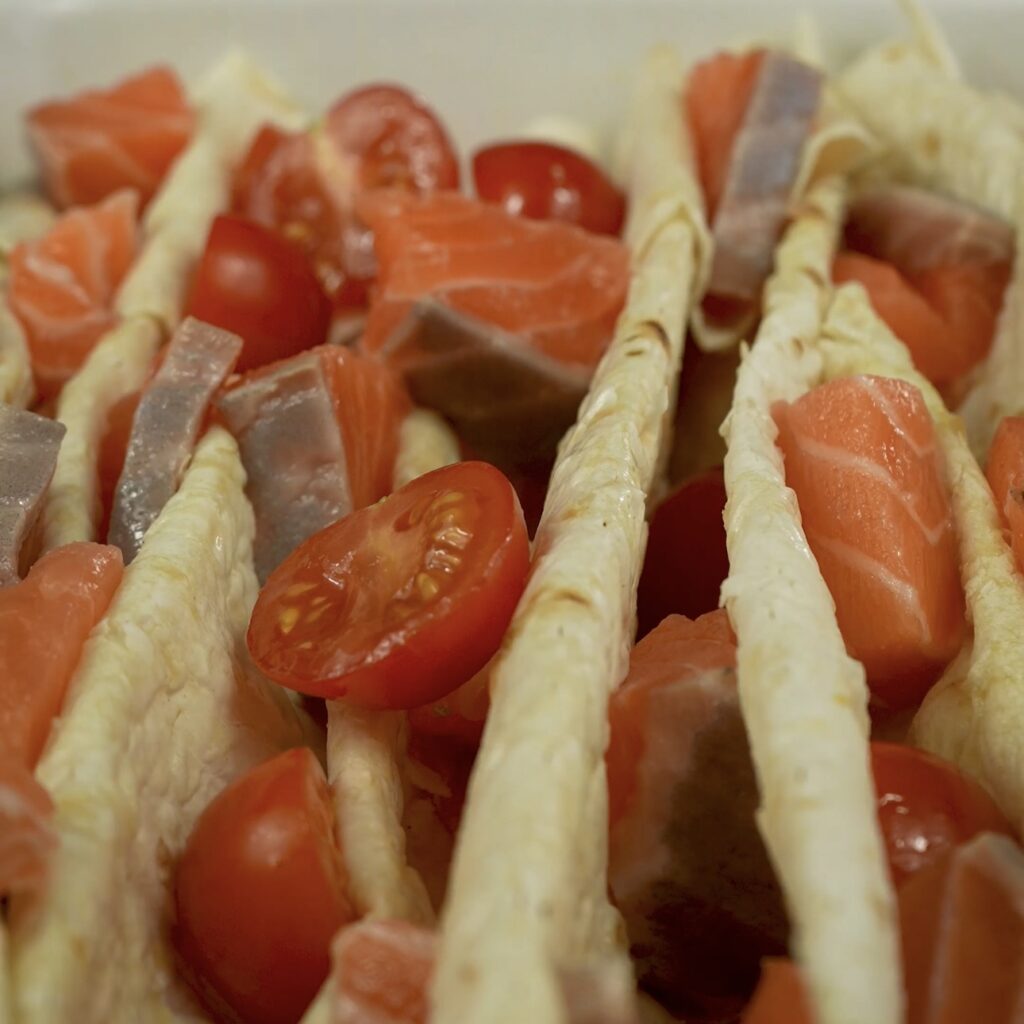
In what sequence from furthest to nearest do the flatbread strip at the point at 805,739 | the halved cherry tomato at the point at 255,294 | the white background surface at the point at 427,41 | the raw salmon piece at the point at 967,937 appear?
the white background surface at the point at 427,41 < the halved cherry tomato at the point at 255,294 < the raw salmon piece at the point at 967,937 < the flatbread strip at the point at 805,739

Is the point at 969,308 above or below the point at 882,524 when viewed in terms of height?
above

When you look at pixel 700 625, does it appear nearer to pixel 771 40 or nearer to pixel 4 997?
pixel 4 997

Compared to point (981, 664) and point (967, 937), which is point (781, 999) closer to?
point (967, 937)

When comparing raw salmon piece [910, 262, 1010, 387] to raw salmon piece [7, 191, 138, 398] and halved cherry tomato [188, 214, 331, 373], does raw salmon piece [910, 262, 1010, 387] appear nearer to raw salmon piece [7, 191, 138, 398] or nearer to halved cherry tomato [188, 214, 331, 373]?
halved cherry tomato [188, 214, 331, 373]

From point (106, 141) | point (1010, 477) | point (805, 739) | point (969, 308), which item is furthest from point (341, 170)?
point (805, 739)

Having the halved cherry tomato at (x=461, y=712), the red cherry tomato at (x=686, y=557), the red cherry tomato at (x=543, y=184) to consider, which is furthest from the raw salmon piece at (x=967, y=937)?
the red cherry tomato at (x=543, y=184)

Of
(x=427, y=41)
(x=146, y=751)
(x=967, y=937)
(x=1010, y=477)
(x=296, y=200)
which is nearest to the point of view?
(x=967, y=937)

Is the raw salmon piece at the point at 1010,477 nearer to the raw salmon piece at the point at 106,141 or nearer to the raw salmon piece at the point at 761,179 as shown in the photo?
the raw salmon piece at the point at 761,179
